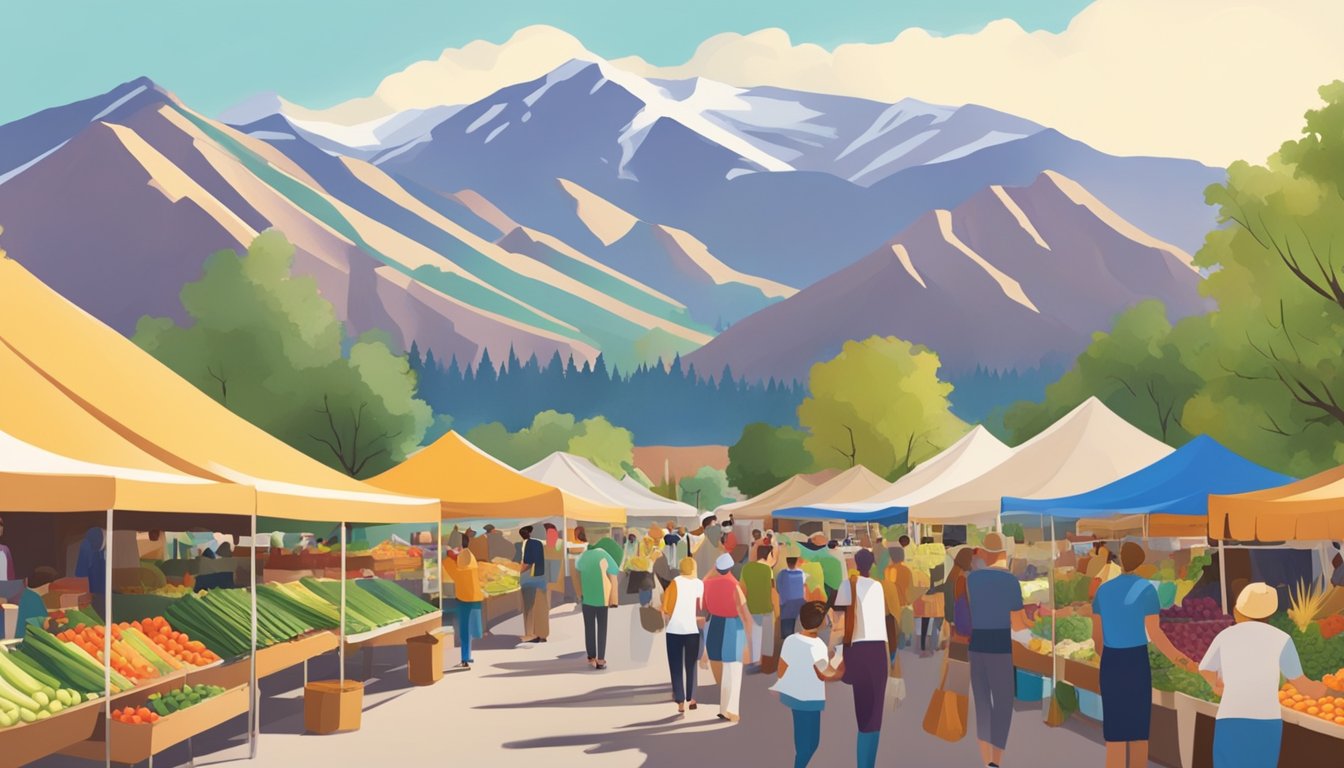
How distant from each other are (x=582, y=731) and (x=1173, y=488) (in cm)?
794

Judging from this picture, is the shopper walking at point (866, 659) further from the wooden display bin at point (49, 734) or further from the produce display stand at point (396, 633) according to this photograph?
the produce display stand at point (396, 633)

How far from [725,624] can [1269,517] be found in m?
5.44

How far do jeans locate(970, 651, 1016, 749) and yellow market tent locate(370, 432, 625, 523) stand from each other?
15599mm

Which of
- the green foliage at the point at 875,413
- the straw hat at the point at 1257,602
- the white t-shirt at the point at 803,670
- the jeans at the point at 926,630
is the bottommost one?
the jeans at the point at 926,630

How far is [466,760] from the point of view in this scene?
13.7m

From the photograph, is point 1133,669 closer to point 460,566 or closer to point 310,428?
point 460,566

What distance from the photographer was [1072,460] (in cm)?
2430

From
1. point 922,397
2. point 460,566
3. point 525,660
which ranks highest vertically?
point 922,397

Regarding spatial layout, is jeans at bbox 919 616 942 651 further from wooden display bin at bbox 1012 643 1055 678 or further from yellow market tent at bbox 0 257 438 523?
yellow market tent at bbox 0 257 438 523

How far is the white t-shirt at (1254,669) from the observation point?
9719mm

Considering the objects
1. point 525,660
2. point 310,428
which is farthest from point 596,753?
point 310,428

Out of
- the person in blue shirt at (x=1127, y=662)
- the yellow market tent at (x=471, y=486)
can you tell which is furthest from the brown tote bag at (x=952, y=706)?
the yellow market tent at (x=471, y=486)

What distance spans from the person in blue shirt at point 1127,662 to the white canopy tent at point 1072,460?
11748mm

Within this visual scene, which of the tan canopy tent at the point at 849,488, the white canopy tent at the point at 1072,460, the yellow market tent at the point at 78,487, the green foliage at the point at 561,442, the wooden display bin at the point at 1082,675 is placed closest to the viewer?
the yellow market tent at the point at 78,487
